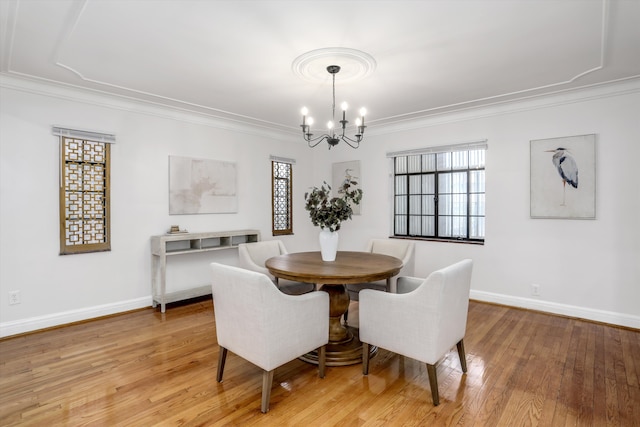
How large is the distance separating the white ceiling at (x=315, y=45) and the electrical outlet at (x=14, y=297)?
2046 mm

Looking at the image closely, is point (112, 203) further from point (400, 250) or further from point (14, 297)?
point (400, 250)

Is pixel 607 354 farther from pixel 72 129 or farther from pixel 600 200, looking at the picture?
pixel 72 129

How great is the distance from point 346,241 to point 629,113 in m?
3.86

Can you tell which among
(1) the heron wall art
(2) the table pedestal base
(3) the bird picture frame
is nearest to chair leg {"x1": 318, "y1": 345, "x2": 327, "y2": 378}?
(2) the table pedestal base

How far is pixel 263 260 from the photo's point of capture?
383 cm

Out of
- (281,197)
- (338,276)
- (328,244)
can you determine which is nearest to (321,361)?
(338,276)

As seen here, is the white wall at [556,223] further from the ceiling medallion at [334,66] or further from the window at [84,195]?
the window at [84,195]

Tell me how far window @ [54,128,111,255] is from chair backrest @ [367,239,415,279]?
9.99 ft

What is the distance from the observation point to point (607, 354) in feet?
9.33

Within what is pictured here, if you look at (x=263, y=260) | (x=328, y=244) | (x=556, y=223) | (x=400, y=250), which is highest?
(x=556, y=223)

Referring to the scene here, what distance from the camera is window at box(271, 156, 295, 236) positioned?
5.59 meters

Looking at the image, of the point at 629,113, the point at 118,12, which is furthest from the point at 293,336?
the point at 629,113

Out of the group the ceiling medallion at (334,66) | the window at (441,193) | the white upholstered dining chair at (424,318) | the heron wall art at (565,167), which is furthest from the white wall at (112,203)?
the heron wall art at (565,167)

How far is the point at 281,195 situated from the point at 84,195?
2.80 m
